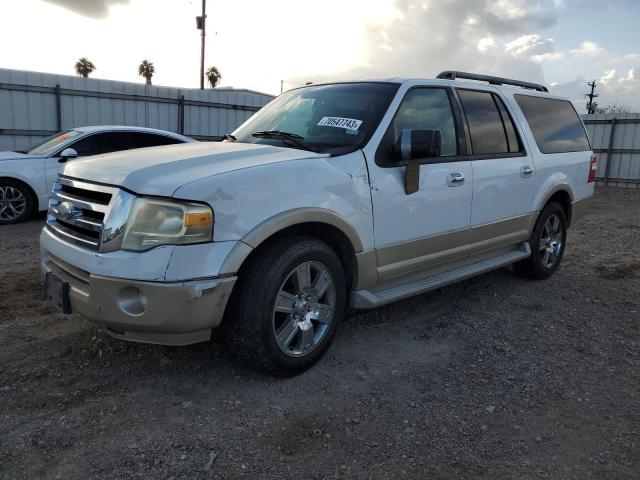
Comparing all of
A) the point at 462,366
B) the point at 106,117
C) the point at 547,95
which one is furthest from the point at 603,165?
the point at 462,366

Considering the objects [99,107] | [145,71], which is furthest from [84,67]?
[99,107]

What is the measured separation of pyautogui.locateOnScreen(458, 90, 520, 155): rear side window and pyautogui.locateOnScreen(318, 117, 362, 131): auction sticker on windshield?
1.19 meters

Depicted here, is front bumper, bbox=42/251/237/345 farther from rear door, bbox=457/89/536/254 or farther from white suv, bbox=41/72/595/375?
rear door, bbox=457/89/536/254

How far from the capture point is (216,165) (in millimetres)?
3086

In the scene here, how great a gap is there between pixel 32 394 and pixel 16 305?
1.69 m

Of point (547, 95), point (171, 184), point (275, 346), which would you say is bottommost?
point (275, 346)

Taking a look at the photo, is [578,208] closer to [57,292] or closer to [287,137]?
[287,137]

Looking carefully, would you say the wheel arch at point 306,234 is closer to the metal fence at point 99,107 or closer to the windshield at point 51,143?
the windshield at point 51,143

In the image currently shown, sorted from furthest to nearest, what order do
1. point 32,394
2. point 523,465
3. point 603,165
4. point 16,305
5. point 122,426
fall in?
point 603,165, point 16,305, point 32,394, point 122,426, point 523,465

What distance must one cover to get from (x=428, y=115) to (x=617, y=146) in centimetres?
1520

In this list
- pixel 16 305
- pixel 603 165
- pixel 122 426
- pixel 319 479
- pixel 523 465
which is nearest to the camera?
pixel 319 479

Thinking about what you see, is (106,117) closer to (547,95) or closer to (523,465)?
(547,95)

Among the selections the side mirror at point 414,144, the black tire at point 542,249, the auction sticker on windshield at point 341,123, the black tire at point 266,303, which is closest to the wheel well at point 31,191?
the auction sticker on windshield at point 341,123

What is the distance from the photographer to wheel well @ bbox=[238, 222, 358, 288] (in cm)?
312
